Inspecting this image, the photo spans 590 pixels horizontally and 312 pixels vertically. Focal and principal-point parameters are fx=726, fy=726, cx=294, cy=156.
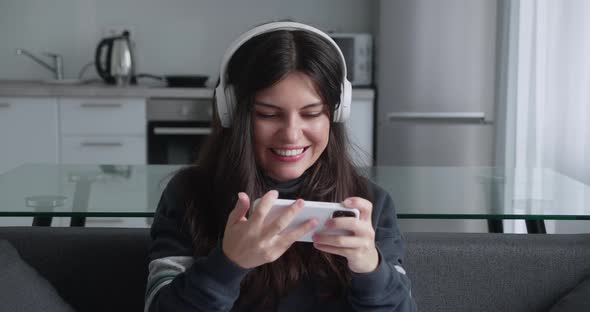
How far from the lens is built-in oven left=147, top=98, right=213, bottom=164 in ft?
11.7

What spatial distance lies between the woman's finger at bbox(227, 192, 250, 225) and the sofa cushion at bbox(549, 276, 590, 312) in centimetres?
76

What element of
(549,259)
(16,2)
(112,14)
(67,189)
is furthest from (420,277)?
(16,2)

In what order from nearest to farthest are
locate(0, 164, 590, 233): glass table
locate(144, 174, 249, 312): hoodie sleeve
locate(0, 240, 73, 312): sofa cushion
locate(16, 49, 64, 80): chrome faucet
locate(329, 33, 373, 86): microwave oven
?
locate(144, 174, 249, 312): hoodie sleeve < locate(0, 240, 73, 312): sofa cushion < locate(0, 164, 590, 233): glass table < locate(329, 33, 373, 86): microwave oven < locate(16, 49, 64, 80): chrome faucet

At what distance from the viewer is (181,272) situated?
1182 mm

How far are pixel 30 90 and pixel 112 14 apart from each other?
0.74 m

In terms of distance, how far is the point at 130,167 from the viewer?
6.40ft

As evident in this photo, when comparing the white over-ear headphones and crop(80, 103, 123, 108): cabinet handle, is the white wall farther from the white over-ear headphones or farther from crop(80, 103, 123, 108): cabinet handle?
the white over-ear headphones

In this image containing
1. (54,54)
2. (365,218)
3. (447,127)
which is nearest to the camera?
(365,218)

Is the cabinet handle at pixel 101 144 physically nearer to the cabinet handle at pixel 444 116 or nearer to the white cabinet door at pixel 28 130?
the white cabinet door at pixel 28 130

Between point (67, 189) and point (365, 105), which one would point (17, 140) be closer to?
point (365, 105)

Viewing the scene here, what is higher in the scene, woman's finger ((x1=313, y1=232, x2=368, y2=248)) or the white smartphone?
the white smartphone

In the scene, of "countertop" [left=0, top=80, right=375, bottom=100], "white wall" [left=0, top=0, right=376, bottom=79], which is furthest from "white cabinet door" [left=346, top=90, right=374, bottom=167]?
"white wall" [left=0, top=0, right=376, bottom=79]

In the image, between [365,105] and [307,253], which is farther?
[365,105]

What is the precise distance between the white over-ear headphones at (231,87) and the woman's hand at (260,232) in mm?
263
